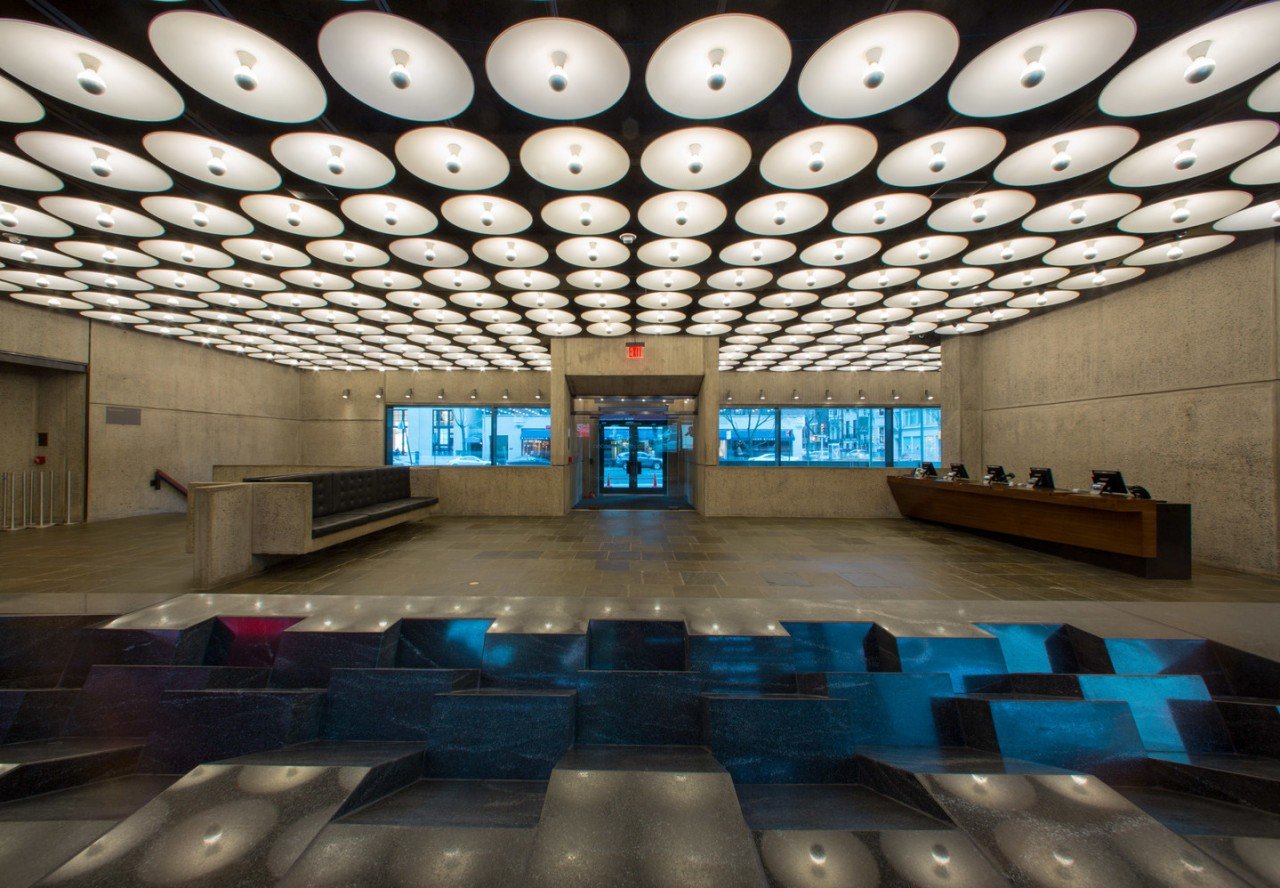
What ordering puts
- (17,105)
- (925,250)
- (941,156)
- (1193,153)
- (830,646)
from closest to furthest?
(830,646)
(17,105)
(1193,153)
(941,156)
(925,250)

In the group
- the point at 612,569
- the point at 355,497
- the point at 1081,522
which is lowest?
the point at 612,569

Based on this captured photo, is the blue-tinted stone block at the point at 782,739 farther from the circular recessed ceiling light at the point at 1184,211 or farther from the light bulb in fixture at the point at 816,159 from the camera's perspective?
the circular recessed ceiling light at the point at 1184,211

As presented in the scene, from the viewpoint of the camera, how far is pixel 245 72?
294 cm

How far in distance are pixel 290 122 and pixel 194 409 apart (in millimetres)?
10790

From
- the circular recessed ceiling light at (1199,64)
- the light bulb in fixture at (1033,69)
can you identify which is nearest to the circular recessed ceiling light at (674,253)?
the light bulb in fixture at (1033,69)

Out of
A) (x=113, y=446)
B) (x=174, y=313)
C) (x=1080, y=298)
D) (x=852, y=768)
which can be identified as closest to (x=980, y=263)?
(x=1080, y=298)

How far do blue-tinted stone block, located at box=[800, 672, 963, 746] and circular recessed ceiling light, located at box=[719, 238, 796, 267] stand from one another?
514cm

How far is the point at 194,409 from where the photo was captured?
1053 centimetres

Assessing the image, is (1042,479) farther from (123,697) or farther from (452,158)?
(123,697)

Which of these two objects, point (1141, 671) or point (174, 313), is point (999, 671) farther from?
point (174, 313)

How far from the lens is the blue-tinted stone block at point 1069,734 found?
5.58ft

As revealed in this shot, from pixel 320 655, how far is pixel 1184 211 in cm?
852

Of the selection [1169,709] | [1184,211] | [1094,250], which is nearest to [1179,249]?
[1094,250]

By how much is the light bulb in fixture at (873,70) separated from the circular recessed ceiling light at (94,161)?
6.08 meters
